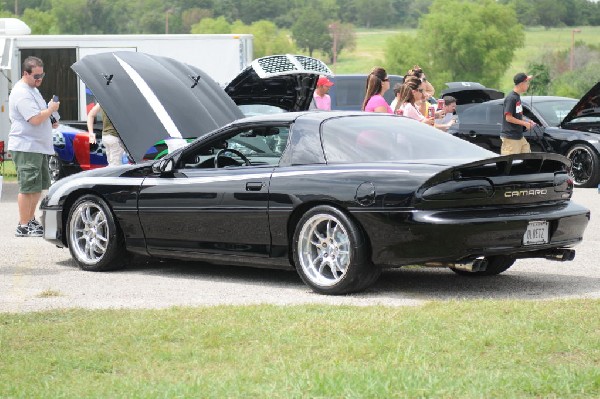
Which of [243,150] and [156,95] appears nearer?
[243,150]

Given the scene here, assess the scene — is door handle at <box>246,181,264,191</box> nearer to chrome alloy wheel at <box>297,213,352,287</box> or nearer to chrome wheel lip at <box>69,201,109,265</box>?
chrome alloy wheel at <box>297,213,352,287</box>

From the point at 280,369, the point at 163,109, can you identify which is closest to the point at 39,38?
the point at 163,109

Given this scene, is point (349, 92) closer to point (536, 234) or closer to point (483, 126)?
point (483, 126)

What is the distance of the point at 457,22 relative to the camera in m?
166

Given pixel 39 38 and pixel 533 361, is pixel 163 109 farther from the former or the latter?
pixel 39 38

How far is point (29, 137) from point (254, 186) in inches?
156

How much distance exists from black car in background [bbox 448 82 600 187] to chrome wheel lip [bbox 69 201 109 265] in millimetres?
10451

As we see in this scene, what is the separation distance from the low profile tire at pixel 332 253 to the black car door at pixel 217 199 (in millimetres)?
387

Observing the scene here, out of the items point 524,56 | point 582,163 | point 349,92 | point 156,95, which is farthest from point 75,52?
point 524,56

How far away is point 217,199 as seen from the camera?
916 cm

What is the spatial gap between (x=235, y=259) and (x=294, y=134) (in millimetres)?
1013

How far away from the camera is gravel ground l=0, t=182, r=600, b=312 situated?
328 inches

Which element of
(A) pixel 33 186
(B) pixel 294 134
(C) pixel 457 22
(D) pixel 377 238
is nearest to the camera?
(D) pixel 377 238

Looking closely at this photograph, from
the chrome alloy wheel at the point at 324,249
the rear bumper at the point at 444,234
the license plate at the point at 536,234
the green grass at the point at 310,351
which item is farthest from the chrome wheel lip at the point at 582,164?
the green grass at the point at 310,351
